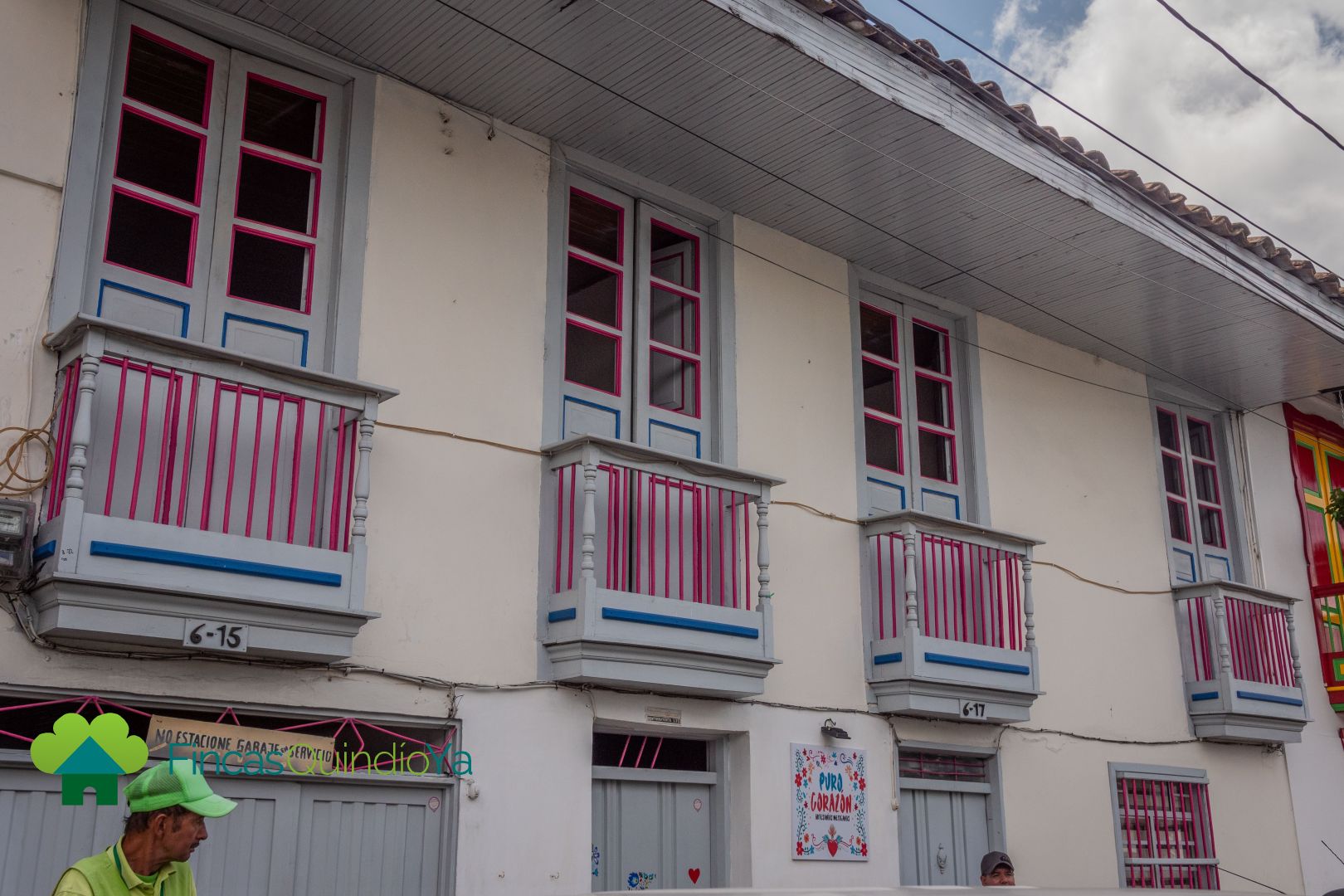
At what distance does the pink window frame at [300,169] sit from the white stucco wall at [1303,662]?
8.84 meters

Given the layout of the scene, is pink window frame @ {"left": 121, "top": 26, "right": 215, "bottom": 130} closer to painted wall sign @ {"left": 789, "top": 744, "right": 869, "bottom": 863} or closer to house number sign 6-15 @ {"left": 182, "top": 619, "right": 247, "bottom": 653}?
house number sign 6-15 @ {"left": 182, "top": 619, "right": 247, "bottom": 653}

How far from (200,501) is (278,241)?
4.94ft

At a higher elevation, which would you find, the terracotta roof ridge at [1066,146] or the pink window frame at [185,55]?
the terracotta roof ridge at [1066,146]

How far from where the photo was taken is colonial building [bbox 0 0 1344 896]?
6.23 metres

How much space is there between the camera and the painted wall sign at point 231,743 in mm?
6012

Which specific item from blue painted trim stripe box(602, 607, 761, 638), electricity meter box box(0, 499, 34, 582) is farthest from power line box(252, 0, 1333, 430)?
electricity meter box box(0, 499, 34, 582)

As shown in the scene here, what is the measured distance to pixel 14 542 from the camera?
18.7ft

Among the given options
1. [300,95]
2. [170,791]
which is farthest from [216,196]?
[170,791]

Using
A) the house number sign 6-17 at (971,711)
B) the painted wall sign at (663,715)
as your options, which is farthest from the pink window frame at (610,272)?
the house number sign 6-17 at (971,711)

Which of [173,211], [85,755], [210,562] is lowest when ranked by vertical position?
[85,755]

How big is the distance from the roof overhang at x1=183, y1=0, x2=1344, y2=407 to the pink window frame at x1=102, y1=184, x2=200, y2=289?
41.7 inches

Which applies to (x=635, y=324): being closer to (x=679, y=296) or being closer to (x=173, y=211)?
(x=679, y=296)

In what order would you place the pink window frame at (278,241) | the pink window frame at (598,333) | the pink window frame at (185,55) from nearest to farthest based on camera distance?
1. the pink window frame at (185,55)
2. the pink window frame at (278,241)
3. the pink window frame at (598,333)

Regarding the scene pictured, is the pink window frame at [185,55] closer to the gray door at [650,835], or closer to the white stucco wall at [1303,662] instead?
the gray door at [650,835]
